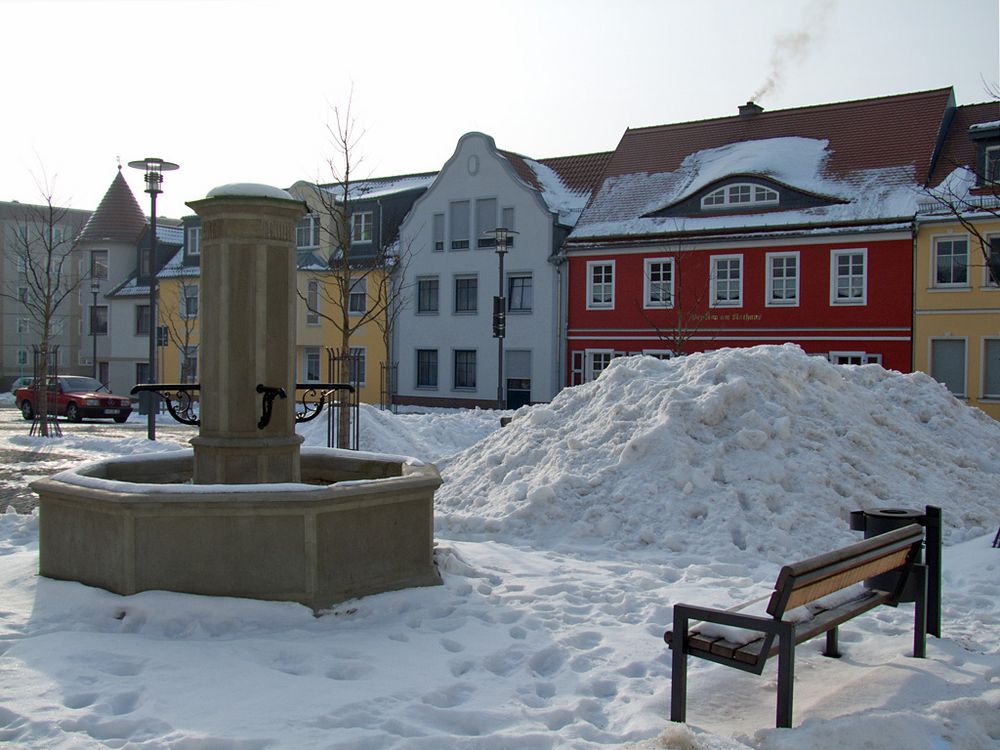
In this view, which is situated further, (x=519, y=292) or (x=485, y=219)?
(x=485, y=219)

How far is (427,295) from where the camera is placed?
39.7 metres

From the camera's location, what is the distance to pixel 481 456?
13047mm

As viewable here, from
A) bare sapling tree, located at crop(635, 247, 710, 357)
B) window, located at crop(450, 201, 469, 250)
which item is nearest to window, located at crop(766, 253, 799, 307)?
bare sapling tree, located at crop(635, 247, 710, 357)

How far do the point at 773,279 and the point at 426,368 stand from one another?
1465cm

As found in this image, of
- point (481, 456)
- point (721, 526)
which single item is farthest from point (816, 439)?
point (481, 456)

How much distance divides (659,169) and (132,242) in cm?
2973

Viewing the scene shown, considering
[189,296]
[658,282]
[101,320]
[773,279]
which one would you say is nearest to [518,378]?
[658,282]

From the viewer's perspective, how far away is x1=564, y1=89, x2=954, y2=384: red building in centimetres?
2967

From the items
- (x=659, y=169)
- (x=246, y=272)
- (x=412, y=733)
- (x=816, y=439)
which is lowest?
(x=412, y=733)

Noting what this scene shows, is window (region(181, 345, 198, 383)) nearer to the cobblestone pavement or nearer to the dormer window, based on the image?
the cobblestone pavement

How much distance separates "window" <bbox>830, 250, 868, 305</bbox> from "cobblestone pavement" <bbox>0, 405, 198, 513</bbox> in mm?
19434

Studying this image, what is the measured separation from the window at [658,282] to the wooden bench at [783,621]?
28.0 m

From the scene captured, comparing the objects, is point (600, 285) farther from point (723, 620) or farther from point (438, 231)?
point (723, 620)

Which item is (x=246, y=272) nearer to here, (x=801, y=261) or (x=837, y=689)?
(x=837, y=689)
